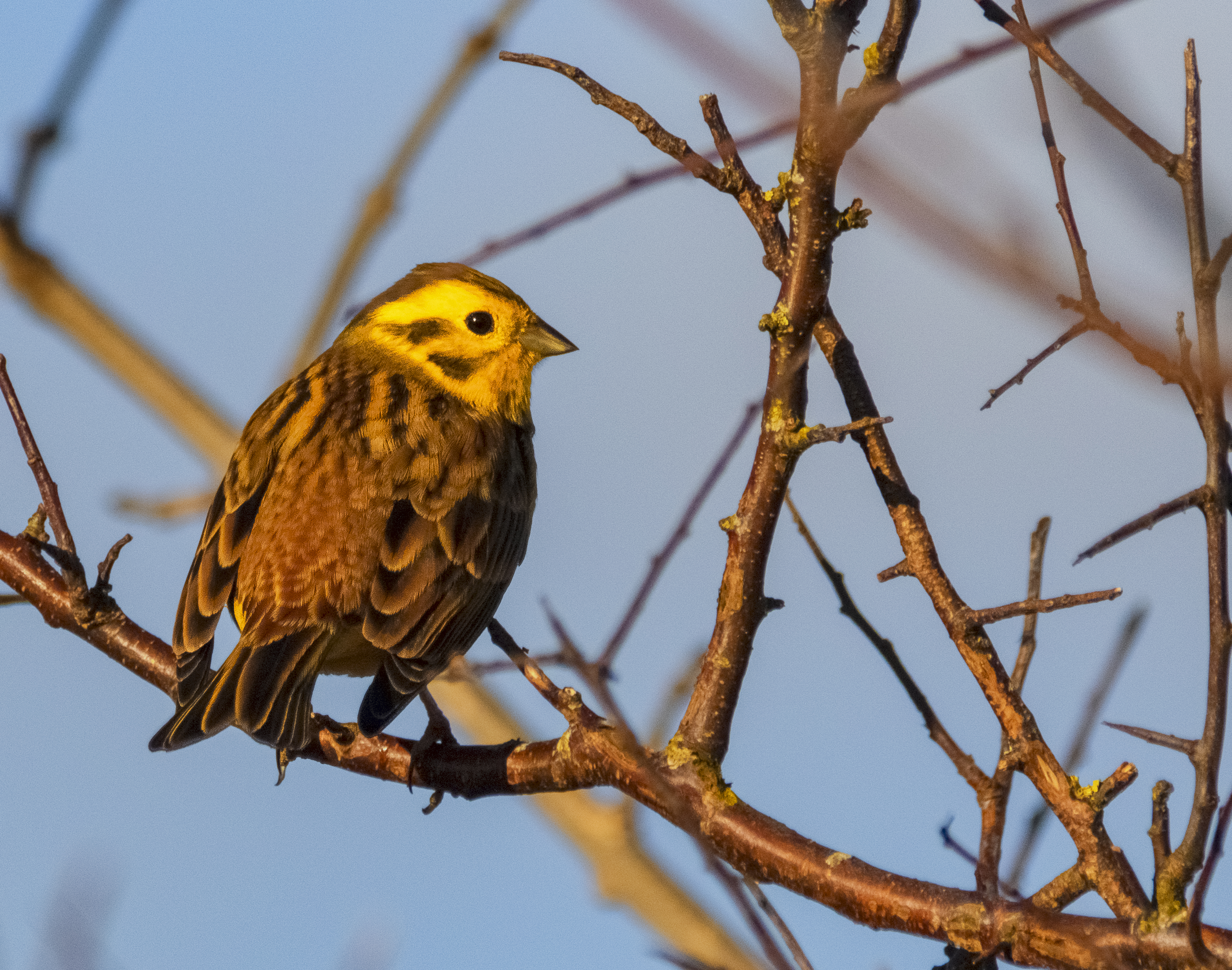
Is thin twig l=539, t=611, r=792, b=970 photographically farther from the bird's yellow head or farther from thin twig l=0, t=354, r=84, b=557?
the bird's yellow head

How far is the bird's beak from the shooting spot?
6.57 m

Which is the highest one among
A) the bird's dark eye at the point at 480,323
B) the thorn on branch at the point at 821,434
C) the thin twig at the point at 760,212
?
the bird's dark eye at the point at 480,323

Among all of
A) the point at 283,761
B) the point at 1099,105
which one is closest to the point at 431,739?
the point at 283,761

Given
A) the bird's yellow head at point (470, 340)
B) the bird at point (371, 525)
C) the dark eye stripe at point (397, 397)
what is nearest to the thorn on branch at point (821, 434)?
the bird at point (371, 525)

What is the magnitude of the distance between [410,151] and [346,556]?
1989 millimetres

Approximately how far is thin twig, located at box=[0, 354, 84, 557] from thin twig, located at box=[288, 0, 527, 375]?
2.02m

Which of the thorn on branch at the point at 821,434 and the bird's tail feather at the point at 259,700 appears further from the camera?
the bird's tail feather at the point at 259,700

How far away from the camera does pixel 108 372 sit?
262 inches

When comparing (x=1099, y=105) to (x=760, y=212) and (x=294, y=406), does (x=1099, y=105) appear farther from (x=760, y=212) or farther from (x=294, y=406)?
(x=294, y=406)

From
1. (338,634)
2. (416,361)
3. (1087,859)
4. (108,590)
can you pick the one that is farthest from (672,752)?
(416,361)

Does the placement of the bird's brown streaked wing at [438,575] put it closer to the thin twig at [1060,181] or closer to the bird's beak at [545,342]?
the bird's beak at [545,342]

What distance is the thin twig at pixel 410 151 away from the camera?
607 centimetres

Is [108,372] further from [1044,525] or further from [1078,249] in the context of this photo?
[1078,249]

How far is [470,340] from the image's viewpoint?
21.5 ft
